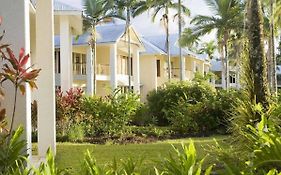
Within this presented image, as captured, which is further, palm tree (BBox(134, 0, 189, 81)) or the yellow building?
the yellow building

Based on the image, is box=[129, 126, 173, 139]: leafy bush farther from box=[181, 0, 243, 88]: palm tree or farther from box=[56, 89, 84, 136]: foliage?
box=[181, 0, 243, 88]: palm tree

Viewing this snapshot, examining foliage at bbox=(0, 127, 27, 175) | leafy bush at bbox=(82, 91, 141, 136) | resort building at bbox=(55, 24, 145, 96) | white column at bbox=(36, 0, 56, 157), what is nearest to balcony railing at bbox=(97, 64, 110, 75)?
resort building at bbox=(55, 24, 145, 96)

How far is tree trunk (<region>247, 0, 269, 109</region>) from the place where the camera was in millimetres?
9216

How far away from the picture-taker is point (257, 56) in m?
9.54

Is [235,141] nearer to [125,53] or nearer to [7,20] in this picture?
[7,20]

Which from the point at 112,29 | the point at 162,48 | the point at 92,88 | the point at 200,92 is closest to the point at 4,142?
the point at 200,92

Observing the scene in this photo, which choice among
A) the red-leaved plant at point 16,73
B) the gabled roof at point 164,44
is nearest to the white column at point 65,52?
the red-leaved plant at point 16,73

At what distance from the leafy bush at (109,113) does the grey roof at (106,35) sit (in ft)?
55.8

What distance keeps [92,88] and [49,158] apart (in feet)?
91.5

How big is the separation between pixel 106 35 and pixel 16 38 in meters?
30.1

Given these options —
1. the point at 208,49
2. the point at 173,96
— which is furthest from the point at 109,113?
the point at 208,49

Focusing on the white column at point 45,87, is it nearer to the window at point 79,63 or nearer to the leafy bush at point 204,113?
the leafy bush at point 204,113

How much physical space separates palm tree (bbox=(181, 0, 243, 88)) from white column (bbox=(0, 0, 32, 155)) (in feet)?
105

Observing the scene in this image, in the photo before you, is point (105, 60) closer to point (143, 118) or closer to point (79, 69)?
point (79, 69)
